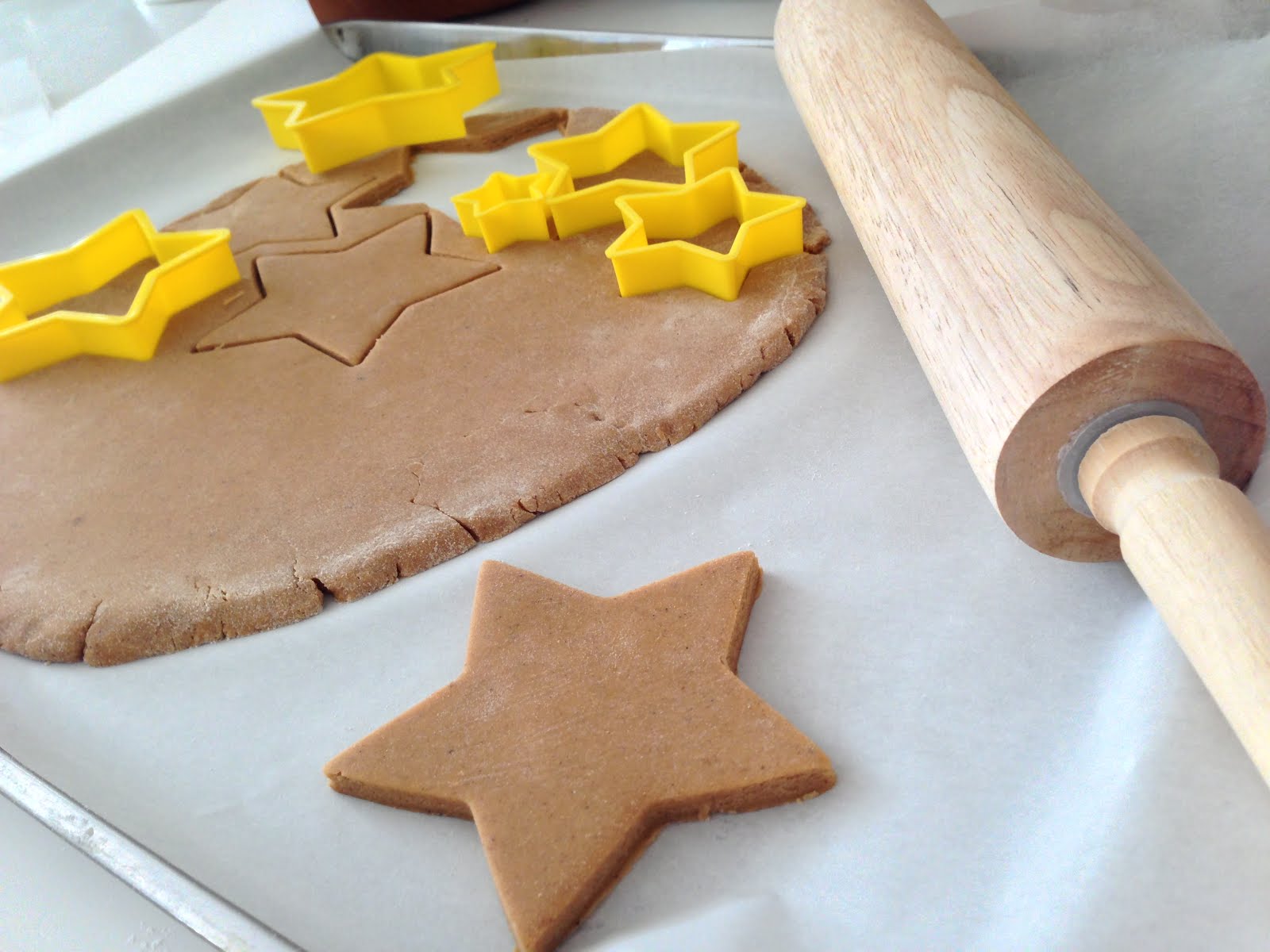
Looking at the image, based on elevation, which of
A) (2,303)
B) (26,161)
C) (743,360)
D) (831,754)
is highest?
(26,161)

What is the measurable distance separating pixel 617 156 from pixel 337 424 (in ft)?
2.19

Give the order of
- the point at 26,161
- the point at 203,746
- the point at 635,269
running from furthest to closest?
the point at 26,161 < the point at 635,269 < the point at 203,746

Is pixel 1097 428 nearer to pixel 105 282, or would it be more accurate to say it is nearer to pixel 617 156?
pixel 617 156

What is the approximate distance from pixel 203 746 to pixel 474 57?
139 centimetres

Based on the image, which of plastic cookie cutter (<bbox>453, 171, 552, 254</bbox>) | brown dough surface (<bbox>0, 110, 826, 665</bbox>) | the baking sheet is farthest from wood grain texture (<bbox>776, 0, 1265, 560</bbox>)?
plastic cookie cutter (<bbox>453, 171, 552, 254</bbox>)

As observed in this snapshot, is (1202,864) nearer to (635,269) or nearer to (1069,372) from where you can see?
(1069,372)

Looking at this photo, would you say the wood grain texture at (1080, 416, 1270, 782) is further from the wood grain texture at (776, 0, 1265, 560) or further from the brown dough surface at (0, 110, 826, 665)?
the brown dough surface at (0, 110, 826, 665)

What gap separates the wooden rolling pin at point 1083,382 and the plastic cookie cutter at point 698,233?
0.28 metres

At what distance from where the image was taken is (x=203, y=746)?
93cm

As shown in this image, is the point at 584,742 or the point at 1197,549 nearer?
the point at 1197,549

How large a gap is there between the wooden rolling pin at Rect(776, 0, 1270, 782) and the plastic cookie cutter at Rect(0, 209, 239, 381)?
996mm

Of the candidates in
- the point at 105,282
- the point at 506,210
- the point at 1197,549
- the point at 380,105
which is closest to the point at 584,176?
the point at 506,210

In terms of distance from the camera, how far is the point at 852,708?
85cm

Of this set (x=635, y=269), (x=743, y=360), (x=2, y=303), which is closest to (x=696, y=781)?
(x=743, y=360)
